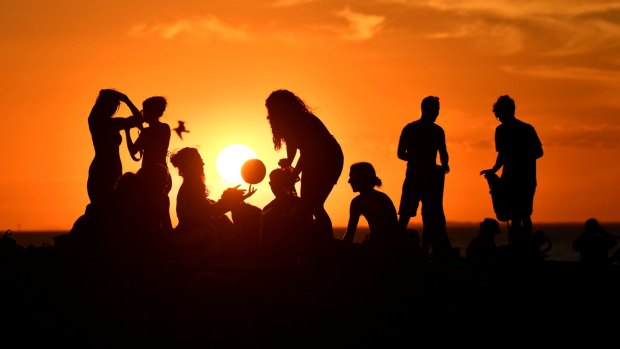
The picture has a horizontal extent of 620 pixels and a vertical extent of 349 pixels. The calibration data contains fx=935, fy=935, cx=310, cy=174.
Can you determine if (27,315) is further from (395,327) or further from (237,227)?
(395,327)

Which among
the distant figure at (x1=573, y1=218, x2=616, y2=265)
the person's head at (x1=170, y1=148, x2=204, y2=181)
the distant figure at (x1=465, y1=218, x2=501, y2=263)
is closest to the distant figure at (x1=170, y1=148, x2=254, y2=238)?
the person's head at (x1=170, y1=148, x2=204, y2=181)

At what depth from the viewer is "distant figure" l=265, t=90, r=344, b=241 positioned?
1106cm

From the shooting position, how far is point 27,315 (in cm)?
1142

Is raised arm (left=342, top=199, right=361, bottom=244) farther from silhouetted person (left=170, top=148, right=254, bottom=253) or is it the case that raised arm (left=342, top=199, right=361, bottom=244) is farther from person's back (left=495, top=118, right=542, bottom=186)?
person's back (left=495, top=118, right=542, bottom=186)

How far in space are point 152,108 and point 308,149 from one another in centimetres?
371

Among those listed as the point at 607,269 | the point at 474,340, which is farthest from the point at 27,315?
the point at 607,269

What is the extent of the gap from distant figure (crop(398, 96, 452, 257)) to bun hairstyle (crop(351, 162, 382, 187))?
61.5 inches

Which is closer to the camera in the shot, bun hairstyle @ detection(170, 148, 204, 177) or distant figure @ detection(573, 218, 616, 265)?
distant figure @ detection(573, 218, 616, 265)

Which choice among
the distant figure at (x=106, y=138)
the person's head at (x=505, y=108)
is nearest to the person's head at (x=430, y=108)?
→ the person's head at (x=505, y=108)

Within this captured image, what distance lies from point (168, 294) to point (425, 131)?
4572mm

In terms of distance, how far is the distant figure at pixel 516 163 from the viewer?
13.2 metres

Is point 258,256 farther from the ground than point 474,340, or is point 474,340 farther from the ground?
point 258,256

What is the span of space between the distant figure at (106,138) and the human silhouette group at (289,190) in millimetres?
15

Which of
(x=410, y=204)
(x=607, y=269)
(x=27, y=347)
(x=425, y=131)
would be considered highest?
(x=425, y=131)
